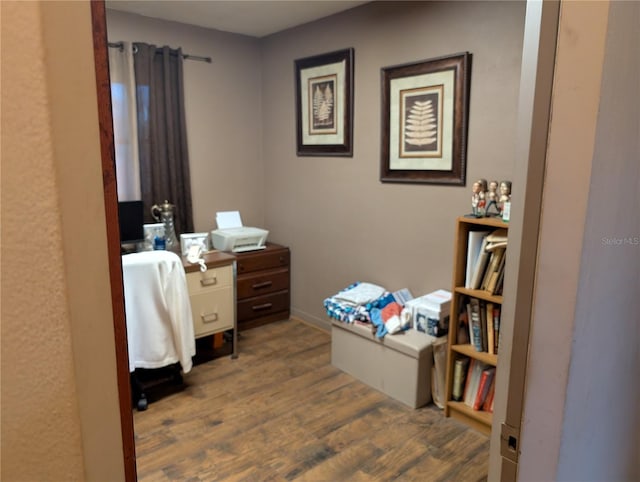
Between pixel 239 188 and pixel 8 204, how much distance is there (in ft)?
12.3

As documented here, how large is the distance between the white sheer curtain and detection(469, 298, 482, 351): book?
2.49 m

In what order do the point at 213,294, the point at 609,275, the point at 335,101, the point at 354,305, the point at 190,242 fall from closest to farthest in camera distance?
the point at 609,275 → the point at 354,305 → the point at 213,294 → the point at 190,242 → the point at 335,101

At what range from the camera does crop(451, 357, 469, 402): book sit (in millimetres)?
2566

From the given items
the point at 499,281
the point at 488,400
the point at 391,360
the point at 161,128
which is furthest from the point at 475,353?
the point at 161,128

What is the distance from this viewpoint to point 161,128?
3535 millimetres

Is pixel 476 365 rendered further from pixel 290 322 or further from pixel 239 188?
pixel 239 188

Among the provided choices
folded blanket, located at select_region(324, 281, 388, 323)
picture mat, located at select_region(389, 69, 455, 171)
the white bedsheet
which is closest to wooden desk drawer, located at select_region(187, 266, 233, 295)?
the white bedsheet

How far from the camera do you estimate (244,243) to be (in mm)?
3750

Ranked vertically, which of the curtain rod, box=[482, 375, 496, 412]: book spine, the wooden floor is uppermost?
the curtain rod

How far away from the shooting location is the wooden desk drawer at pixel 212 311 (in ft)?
10.2

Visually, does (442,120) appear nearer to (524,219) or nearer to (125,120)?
(524,219)

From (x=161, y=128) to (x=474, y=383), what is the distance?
2.80 m

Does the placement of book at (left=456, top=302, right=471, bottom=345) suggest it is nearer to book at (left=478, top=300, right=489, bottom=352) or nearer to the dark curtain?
book at (left=478, top=300, right=489, bottom=352)

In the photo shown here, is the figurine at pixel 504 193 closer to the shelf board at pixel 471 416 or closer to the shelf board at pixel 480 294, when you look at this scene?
the shelf board at pixel 480 294
